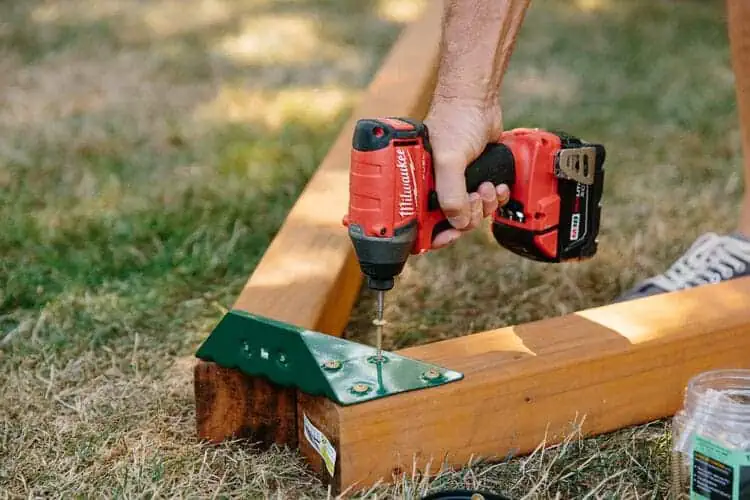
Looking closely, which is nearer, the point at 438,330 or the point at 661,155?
the point at 438,330

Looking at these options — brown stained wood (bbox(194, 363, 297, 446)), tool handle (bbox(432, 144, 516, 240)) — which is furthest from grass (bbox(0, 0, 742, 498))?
tool handle (bbox(432, 144, 516, 240))

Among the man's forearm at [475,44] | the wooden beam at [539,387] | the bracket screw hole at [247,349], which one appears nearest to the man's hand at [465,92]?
the man's forearm at [475,44]

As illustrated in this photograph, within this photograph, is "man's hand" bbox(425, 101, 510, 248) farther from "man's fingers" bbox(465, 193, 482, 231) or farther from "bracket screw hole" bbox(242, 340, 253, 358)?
"bracket screw hole" bbox(242, 340, 253, 358)

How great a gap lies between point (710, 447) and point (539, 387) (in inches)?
12.3

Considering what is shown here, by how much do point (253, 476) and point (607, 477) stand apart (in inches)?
21.5

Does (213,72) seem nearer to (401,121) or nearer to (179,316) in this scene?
(179,316)

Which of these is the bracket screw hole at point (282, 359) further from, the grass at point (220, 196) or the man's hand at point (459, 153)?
the man's hand at point (459, 153)

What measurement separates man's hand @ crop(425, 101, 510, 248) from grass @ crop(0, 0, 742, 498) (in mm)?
404

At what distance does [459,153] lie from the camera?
1.80 meters

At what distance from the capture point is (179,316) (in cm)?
240

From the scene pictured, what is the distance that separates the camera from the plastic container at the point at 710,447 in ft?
4.92

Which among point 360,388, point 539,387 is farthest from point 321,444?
point 539,387

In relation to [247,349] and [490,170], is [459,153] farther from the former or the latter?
[247,349]

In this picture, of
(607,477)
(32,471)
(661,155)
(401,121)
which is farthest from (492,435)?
(661,155)
